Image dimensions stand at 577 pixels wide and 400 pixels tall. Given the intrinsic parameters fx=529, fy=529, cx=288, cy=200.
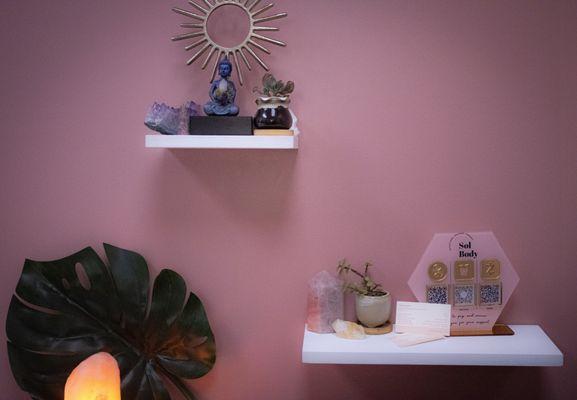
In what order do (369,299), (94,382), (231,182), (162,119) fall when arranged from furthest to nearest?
1. (231,182)
2. (369,299)
3. (162,119)
4. (94,382)

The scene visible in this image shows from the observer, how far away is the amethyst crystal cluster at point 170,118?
1572 millimetres

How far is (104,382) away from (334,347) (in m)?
0.73

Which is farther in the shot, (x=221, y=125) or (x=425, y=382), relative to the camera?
(x=425, y=382)

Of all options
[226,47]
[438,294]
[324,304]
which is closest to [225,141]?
[226,47]

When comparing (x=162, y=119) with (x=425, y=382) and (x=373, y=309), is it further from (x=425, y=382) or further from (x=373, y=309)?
(x=425, y=382)

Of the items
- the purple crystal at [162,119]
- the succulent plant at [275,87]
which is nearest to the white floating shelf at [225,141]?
the purple crystal at [162,119]

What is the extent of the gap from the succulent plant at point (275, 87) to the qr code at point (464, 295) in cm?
87

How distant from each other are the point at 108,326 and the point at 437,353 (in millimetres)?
1099

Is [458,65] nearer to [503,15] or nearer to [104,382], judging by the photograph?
[503,15]

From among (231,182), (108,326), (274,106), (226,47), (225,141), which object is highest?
(226,47)

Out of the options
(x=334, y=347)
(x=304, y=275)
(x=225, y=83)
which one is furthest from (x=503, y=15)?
(x=334, y=347)

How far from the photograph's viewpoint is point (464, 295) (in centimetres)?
179

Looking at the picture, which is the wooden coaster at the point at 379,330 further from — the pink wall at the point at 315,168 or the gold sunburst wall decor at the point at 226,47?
the gold sunburst wall decor at the point at 226,47

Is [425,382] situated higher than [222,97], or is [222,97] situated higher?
[222,97]
